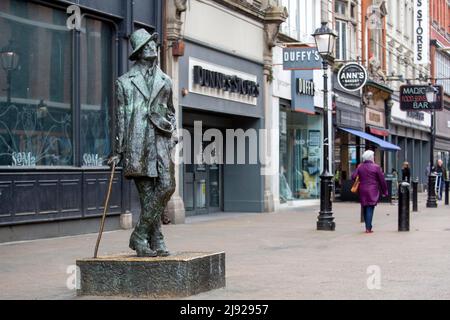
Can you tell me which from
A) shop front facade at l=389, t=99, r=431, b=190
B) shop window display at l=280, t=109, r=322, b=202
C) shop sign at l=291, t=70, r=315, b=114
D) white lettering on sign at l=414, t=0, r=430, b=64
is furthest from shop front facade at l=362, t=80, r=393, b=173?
shop sign at l=291, t=70, r=315, b=114

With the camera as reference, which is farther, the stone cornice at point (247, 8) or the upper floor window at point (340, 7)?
the upper floor window at point (340, 7)

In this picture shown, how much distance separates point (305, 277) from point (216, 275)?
1.67 meters

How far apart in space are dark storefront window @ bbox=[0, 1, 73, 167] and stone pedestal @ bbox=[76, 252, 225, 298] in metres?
7.00

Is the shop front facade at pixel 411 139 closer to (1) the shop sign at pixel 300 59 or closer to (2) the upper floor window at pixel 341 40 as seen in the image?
(2) the upper floor window at pixel 341 40

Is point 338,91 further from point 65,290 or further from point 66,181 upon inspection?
→ point 65,290

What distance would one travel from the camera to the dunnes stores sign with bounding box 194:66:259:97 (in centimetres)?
2172

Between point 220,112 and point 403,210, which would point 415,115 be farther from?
point 403,210

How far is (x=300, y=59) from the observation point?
26031 millimetres

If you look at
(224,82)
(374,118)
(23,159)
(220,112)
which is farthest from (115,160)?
(374,118)

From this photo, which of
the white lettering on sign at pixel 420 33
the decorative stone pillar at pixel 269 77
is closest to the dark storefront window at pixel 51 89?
the decorative stone pillar at pixel 269 77

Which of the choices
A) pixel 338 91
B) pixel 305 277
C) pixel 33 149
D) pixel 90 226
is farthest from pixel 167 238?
pixel 338 91

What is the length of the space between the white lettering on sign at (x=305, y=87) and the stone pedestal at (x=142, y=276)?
68.2 feet

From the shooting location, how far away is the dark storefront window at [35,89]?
1534 cm

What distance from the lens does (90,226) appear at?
56.5ft
